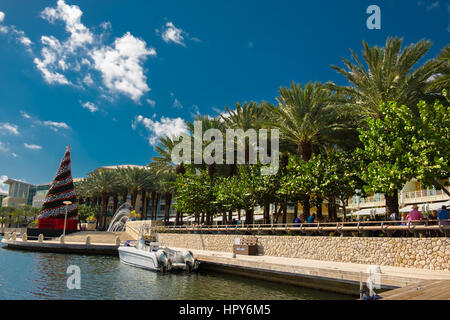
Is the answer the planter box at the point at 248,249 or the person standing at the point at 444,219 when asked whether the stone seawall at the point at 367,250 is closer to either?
the person standing at the point at 444,219

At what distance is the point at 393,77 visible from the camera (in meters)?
20.3

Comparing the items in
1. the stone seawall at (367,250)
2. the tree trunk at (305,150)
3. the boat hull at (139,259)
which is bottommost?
the boat hull at (139,259)

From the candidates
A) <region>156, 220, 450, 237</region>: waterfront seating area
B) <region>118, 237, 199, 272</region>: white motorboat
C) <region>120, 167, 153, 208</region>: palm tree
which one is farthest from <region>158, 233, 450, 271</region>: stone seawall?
<region>120, 167, 153, 208</region>: palm tree

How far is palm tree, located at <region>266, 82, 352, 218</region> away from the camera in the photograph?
969 inches

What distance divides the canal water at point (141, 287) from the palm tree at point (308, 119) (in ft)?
32.2

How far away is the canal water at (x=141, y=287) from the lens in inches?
531

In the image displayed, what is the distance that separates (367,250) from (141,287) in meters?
11.1

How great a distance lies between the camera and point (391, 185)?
15742 mm

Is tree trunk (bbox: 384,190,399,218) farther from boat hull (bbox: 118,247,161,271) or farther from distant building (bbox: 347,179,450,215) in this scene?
boat hull (bbox: 118,247,161,271)

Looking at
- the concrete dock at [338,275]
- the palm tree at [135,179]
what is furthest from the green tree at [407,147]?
the palm tree at [135,179]

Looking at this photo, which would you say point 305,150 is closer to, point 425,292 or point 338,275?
point 338,275

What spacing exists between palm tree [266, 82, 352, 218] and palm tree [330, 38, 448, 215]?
3161mm

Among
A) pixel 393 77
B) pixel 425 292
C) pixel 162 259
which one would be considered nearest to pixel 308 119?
pixel 393 77

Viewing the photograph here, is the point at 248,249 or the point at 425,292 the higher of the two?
the point at 425,292
